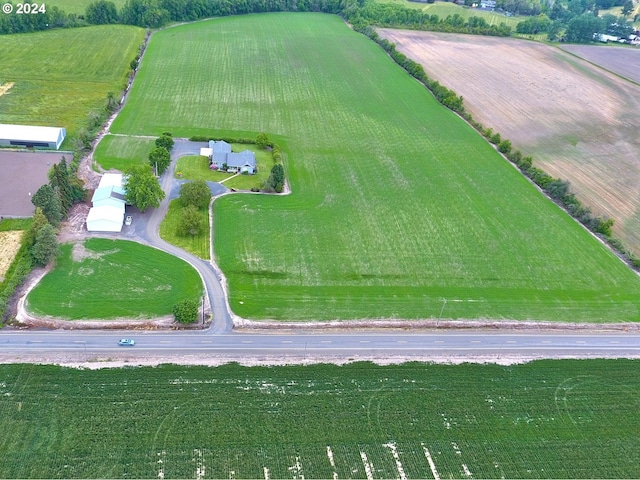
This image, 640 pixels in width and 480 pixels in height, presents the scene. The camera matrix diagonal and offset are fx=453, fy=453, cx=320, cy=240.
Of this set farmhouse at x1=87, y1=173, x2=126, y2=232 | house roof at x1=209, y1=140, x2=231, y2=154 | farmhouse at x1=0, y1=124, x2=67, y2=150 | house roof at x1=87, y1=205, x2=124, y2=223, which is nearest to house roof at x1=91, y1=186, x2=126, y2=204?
farmhouse at x1=87, y1=173, x2=126, y2=232

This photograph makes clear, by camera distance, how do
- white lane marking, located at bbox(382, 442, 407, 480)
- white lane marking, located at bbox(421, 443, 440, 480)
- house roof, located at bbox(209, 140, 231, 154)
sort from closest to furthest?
1. white lane marking, located at bbox(382, 442, 407, 480)
2. white lane marking, located at bbox(421, 443, 440, 480)
3. house roof, located at bbox(209, 140, 231, 154)

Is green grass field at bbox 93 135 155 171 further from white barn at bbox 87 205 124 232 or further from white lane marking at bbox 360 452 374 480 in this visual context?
white lane marking at bbox 360 452 374 480

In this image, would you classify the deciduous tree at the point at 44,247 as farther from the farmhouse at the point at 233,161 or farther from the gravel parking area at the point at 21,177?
the farmhouse at the point at 233,161

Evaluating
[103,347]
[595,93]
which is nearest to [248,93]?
[103,347]

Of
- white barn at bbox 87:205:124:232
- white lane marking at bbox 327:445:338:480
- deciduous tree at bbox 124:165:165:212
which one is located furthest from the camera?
deciduous tree at bbox 124:165:165:212

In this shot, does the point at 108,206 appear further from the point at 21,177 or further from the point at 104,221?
the point at 21,177

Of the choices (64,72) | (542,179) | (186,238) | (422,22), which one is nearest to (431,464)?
(186,238)

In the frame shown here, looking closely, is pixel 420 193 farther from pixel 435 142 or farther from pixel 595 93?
pixel 595 93
